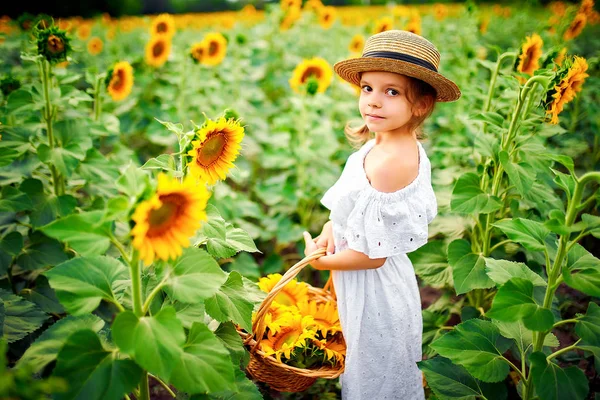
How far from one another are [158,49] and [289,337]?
8.64 feet

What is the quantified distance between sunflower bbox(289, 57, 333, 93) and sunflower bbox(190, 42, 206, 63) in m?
0.71

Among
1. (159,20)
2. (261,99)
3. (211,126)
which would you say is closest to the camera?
(211,126)

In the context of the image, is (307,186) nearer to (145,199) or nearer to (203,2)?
(145,199)

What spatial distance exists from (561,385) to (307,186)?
2111 millimetres

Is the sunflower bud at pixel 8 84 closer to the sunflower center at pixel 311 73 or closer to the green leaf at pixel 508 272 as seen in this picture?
the sunflower center at pixel 311 73

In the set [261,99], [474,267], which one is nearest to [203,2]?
[261,99]

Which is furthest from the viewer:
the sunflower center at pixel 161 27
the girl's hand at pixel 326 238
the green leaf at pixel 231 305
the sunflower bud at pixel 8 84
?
the sunflower center at pixel 161 27

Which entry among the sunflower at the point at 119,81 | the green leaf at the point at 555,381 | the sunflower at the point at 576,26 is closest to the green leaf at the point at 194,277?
the green leaf at the point at 555,381

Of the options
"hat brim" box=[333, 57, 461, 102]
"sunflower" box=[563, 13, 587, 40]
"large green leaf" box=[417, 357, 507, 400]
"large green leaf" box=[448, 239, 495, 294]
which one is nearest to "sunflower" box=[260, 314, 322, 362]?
"large green leaf" box=[417, 357, 507, 400]

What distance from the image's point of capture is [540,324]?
48.4 inches

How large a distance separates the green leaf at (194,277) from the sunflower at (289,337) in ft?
2.05

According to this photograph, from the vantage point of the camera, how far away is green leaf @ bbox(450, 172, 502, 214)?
1.75 m

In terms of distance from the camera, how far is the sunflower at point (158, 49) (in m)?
3.35

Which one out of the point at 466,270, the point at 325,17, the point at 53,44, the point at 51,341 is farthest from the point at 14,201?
the point at 325,17
